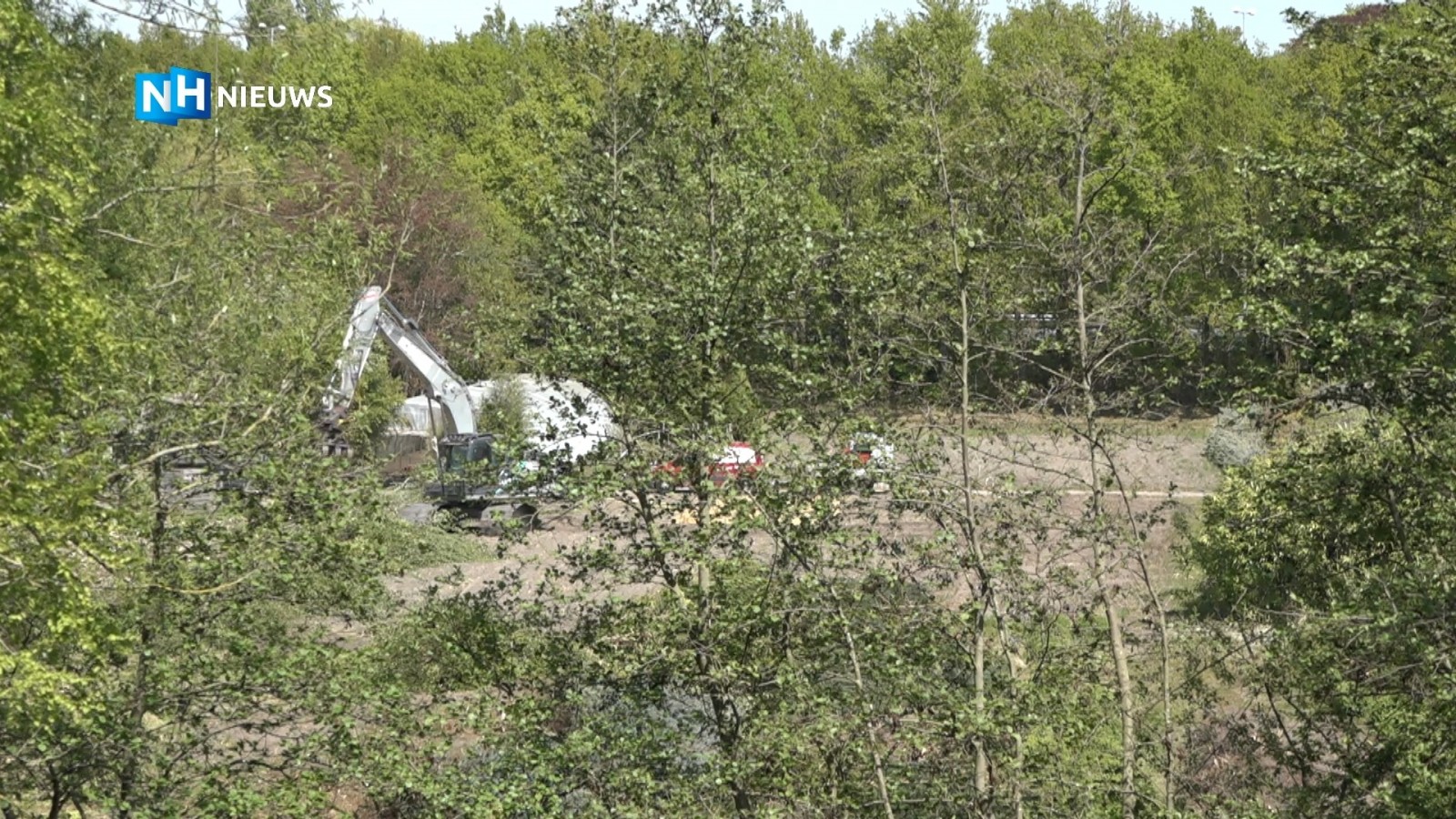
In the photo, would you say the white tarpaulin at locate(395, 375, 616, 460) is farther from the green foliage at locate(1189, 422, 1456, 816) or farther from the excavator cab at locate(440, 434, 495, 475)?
the excavator cab at locate(440, 434, 495, 475)

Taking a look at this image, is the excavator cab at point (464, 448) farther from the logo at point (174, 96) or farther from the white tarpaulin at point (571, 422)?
the white tarpaulin at point (571, 422)

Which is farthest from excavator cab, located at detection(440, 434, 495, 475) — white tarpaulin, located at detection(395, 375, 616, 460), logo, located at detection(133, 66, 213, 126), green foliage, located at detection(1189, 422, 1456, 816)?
green foliage, located at detection(1189, 422, 1456, 816)

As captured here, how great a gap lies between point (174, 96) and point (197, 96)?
255 millimetres

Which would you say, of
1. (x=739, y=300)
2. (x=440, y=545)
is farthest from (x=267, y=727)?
(x=440, y=545)

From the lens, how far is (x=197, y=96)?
18.5 m

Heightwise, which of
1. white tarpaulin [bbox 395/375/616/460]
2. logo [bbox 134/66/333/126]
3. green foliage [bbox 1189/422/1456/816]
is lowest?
green foliage [bbox 1189/422/1456/816]

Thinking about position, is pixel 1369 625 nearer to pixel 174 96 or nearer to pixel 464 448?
pixel 174 96

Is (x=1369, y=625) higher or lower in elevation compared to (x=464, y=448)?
higher

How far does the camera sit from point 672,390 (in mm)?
10859

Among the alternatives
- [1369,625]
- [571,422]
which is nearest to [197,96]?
[571,422]

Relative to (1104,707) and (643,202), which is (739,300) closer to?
(643,202)

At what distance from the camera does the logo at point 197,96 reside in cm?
1320

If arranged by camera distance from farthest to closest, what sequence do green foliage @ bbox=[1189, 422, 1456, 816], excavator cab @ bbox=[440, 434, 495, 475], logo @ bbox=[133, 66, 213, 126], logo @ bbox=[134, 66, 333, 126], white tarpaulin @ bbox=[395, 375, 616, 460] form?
1. excavator cab @ bbox=[440, 434, 495, 475]
2. logo @ bbox=[133, 66, 213, 126]
3. logo @ bbox=[134, 66, 333, 126]
4. white tarpaulin @ bbox=[395, 375, 616, 460]
5. green foliage @ bbox=[1189, 422, 1456, 816]

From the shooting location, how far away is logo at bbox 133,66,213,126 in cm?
1619
